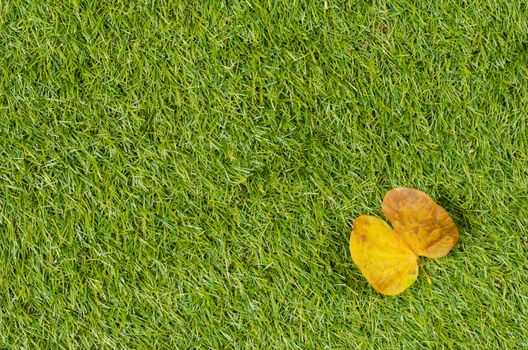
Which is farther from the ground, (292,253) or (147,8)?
(147,8)

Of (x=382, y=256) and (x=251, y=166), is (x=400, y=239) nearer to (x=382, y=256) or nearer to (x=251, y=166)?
(x=382, y=256)

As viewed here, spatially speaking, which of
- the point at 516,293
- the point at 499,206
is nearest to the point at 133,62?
the point at 499,206

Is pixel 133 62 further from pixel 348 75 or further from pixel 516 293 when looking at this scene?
pixel 516 293

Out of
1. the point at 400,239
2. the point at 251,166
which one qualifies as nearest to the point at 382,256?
the point at 400,239

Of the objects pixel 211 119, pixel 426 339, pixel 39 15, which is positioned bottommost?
pixel 426 339
